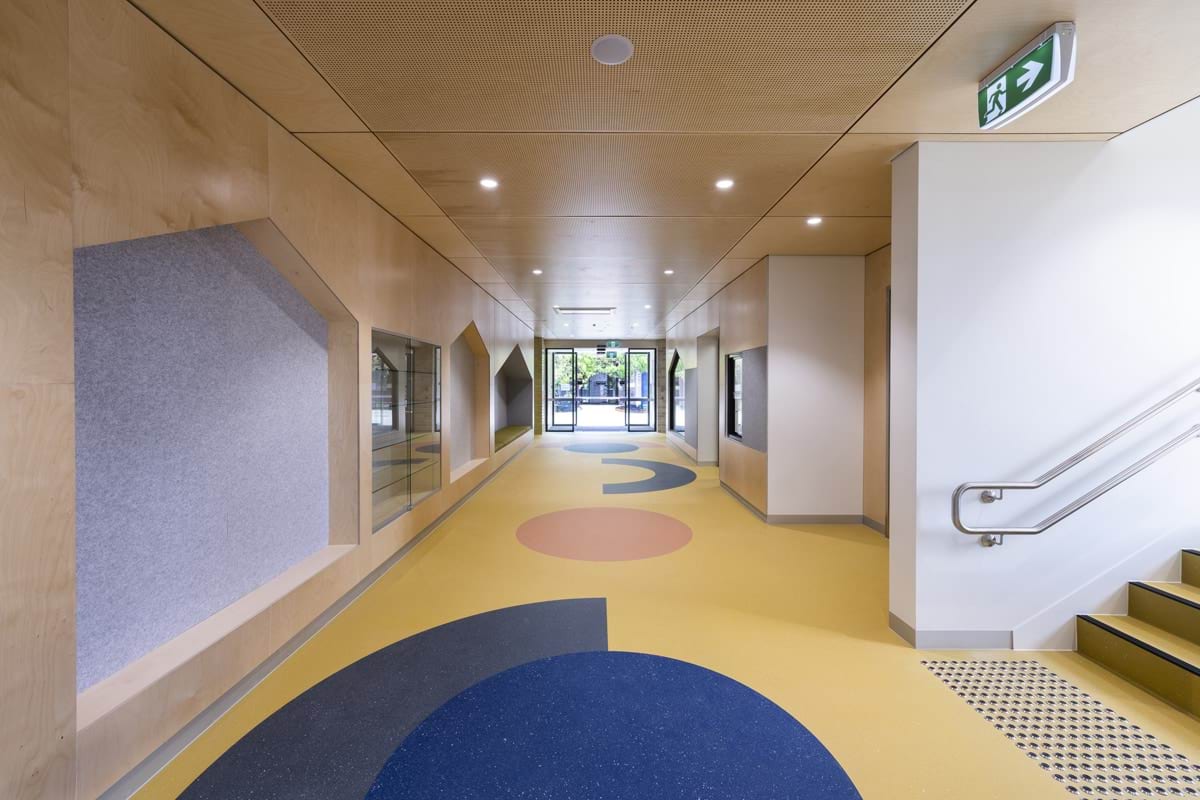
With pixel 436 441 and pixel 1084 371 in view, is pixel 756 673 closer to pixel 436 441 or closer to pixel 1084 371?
pixel 1084 371

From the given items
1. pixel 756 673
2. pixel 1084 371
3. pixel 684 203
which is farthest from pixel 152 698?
pixel 1084 371

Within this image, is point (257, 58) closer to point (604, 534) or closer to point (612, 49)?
point (612, 49)

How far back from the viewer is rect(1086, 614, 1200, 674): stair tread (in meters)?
2.69

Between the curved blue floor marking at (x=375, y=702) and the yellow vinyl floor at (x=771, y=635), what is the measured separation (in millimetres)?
125

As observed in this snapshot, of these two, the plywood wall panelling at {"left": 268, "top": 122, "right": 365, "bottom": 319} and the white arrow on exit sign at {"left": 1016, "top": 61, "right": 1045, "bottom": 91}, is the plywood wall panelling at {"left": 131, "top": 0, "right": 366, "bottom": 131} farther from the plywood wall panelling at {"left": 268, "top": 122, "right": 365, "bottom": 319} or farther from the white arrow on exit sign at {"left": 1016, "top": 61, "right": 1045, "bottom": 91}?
the white arrow on exit sign at {"left": 1016, "top": 61, "right": 1045, "bottom": 91}

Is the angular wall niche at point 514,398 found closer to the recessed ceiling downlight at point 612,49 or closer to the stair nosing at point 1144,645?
the recessed ceiling downlight at point 612,49

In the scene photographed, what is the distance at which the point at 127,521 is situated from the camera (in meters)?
2.34

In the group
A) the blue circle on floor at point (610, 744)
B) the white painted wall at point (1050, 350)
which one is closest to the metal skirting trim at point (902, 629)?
the white painted wall at point (1050, 350)

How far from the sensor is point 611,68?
7.92ft

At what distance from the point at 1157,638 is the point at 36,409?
17.2ft

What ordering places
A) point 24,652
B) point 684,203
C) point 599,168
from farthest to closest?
point 684,203 → point 599,168 → point 24,652

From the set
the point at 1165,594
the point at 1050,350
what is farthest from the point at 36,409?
the point at 1165,594

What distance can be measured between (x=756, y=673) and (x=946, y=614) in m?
1.33

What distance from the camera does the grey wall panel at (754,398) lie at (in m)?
6.21
